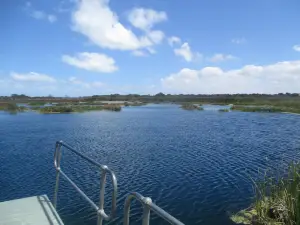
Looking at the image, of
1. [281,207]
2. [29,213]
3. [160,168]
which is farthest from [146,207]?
[160,168]

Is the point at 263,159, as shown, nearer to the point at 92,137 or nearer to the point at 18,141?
the point at 92,137

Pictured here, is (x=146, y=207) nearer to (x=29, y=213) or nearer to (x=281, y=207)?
(x=29, y=213)

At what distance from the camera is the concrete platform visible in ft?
17.9

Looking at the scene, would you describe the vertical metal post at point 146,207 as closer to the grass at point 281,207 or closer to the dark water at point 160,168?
the grass at point 281,207

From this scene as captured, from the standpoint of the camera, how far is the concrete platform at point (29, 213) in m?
5.45

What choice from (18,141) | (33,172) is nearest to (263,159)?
(33,172)

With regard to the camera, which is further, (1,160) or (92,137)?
(92,137)

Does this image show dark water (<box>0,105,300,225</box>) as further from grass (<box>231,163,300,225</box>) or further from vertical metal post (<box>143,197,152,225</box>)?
vertical metal post (<box>143,197,152,225</box>)

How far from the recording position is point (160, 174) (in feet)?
52.5

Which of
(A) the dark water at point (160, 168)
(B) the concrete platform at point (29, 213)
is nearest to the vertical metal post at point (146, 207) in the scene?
(B) the concrete platform at point (29, 213)

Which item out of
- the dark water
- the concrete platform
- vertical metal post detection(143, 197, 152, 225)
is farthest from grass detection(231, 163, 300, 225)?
vertical metal post detection(143, 197, 152, 225)

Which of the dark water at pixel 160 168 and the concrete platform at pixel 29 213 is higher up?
the concrete platform at pixel 29 213

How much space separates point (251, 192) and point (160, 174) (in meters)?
4.80

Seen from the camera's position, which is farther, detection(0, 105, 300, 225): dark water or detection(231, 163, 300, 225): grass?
detection(0, 105, 300, 225): dark water
